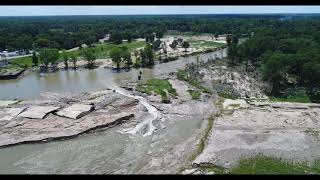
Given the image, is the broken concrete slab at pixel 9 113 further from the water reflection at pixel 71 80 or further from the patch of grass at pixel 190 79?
the patch of grass at pixel 190 79

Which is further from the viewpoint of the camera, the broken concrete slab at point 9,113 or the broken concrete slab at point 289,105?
the broken concrete slab at point 289,105

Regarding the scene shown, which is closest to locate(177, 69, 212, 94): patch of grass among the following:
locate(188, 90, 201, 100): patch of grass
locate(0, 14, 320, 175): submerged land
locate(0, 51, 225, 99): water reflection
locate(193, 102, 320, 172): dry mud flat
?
locate(0, 14, 320, 175): submerged land

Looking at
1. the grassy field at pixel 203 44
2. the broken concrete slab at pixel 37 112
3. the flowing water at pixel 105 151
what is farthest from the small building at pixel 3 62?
the grassy field at pixel 203 44

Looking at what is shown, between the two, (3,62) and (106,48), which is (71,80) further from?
(106,48)

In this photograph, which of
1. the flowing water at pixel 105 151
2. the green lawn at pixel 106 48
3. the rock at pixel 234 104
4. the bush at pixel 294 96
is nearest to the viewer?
the flowing water at pixel 105 151

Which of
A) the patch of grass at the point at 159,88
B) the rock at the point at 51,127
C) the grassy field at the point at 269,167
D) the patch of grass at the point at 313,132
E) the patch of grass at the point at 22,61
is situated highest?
the patch of grass at the point at 22,61

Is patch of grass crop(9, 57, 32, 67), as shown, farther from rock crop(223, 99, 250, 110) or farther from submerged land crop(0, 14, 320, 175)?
rock crop(223, 99, 250, 110)
